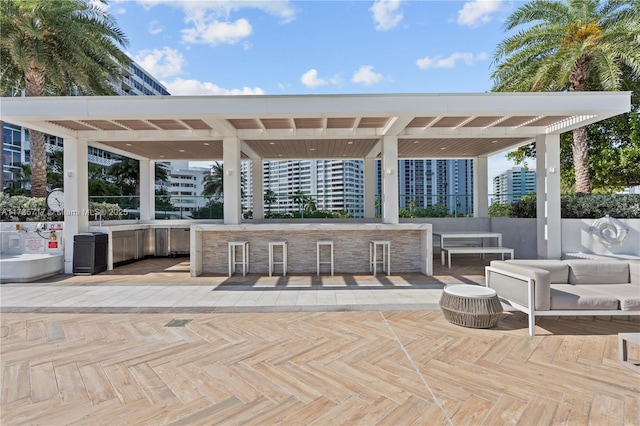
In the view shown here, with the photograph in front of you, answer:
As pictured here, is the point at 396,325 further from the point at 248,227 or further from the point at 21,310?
the point at 21,310

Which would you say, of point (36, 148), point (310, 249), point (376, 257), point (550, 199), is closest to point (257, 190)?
point (310, 249)

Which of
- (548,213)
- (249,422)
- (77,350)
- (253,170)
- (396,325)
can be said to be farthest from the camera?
(253,170)

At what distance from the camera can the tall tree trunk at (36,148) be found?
940 centimetres

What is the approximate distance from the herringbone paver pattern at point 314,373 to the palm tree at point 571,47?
24.3 ft

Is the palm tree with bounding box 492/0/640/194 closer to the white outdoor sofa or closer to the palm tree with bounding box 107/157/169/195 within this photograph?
the white outdoor sofa

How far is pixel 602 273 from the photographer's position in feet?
14.1

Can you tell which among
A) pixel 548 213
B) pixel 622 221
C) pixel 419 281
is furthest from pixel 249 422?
pixel 622 221

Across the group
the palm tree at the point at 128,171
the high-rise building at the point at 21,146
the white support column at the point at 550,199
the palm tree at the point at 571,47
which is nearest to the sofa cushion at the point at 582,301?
the white support column at the point at 550,199

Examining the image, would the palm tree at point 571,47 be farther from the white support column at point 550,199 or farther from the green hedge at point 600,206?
the white support column at point 550,199

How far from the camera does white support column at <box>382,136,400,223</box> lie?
7.46 metres

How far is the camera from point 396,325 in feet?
13.0

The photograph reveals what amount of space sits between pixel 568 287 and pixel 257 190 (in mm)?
9075

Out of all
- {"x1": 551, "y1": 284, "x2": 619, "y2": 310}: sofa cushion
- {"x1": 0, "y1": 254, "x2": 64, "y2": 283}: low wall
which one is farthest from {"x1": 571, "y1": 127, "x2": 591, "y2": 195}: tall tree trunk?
{"x1": 0, "y1": 254, "x2": 64, "y2": 283}: low wall

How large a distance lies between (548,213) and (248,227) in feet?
22.4
